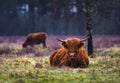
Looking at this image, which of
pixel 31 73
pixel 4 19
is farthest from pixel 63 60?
pixel 4 19

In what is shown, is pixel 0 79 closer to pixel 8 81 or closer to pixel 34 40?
pixel 8 81

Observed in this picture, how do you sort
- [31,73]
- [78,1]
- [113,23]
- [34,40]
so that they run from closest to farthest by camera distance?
[31,73] < [78,1] < [34,40] < [113,23]

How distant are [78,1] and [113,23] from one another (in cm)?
4217

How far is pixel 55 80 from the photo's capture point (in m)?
11.9

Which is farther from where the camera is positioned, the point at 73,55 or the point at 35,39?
the point at 35,39

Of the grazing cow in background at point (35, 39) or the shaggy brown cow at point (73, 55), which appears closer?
the shaggy brown cow at point (73, 55)

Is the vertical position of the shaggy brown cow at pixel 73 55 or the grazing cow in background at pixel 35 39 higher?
the shaggy brown cow at pixel 73 55

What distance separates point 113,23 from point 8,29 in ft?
50.2

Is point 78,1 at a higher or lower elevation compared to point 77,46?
higher

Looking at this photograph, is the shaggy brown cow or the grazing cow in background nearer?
the shaggy brown cow

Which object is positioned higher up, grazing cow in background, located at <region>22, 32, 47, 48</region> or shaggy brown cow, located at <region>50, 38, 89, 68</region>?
shaggy brown cow, located at <region>50, 38, 89, 68</region>

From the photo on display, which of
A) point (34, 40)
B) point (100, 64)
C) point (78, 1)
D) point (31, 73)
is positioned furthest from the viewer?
point (34, 40)

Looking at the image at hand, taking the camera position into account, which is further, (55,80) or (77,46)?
(77,46)

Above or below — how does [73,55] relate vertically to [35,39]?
above
